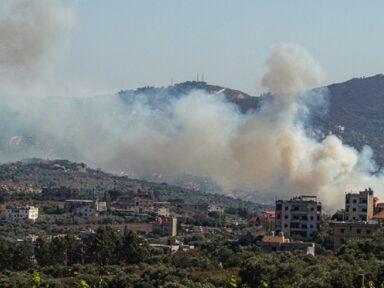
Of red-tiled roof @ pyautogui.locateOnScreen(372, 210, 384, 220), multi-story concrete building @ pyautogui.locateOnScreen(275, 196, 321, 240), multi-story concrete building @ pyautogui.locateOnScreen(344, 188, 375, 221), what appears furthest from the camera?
multi-story concrete building @ pyautogui.locateOnScreen(344, 188, 375, 221)

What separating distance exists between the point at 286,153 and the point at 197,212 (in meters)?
18.2

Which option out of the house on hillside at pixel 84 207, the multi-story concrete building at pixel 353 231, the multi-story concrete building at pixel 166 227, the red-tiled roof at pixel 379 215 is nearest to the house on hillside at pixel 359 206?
the red-tiled roof at pixel 379 215

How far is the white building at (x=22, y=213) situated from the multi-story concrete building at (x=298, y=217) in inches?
1629

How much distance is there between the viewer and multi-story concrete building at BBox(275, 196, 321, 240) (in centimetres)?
8562

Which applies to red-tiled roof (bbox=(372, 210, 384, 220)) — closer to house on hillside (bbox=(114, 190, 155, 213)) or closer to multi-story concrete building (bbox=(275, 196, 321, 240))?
multi-story concrete building (bbox=(275, 196, 321, 240))

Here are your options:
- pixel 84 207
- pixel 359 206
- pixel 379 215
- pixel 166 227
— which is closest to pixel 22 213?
pixel 84 207

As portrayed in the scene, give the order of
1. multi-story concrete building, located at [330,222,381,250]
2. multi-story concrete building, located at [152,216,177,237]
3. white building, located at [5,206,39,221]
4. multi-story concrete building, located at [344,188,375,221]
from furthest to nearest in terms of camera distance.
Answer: white building, located at [5,206,39,221]
multi-story concrete building, located at [152,216,177,237]
multi-story concrete building, located at [344,188,375,221]
multi-story concrete building, located at [330,222,381,250]

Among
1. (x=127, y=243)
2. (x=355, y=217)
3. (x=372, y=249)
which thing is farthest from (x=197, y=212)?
(x=372, y=249)

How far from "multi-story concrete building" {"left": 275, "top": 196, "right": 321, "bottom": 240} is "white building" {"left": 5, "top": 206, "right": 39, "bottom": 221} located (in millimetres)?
41366

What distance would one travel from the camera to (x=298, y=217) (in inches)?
3413

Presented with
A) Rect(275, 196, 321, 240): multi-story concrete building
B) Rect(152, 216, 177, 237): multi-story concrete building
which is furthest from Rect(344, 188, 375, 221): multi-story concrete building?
Rect(152, 216, 177, 237): multi-story concrete building

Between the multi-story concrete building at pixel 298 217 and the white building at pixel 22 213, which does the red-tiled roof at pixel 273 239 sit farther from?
the white building at pixel 22 213

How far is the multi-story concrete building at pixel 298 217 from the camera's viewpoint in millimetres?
85625

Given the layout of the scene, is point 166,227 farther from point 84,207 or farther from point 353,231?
point 353,231
